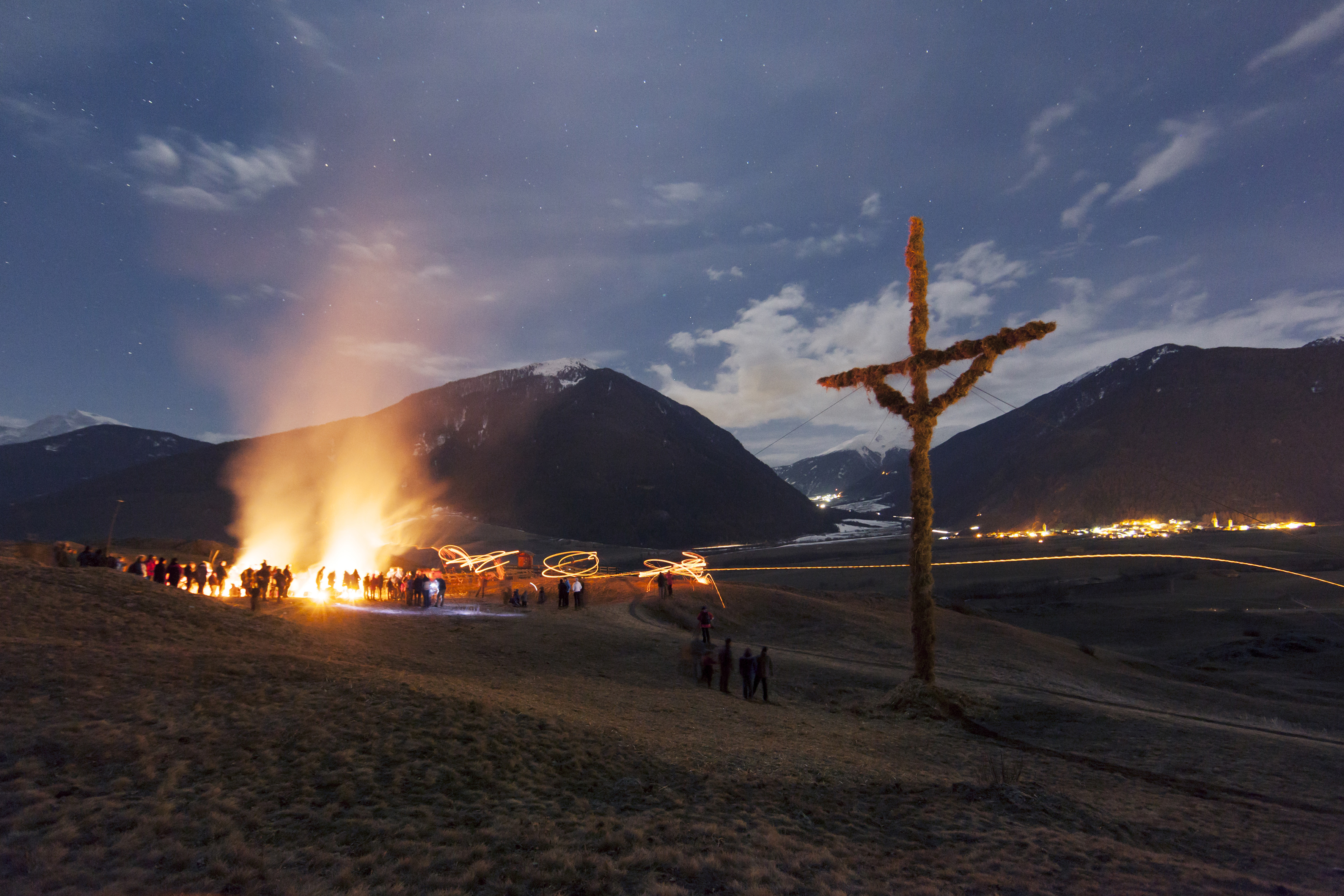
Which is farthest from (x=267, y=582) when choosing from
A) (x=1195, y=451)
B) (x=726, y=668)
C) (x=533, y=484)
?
(x=1195, y=451)

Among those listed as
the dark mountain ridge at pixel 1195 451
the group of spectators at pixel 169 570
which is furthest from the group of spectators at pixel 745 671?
the dark mountain ridge at pixel 1195 451

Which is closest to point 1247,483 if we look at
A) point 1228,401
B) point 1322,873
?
point 1228,401

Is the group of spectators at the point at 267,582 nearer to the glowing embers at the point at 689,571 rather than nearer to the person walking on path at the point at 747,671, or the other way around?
the glowing embers at the point at 689,571

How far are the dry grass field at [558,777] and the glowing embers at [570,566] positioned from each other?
69.4ft

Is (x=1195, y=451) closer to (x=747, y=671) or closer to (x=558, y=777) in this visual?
(x=747, y=671)

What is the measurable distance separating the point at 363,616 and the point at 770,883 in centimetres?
2181

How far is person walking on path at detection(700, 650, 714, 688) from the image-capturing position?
1828 cm

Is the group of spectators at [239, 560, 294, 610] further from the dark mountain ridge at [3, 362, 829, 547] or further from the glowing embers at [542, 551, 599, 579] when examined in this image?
the dark mountain ridge at [3, 362, 829, 547]

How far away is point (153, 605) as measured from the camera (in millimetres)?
16078

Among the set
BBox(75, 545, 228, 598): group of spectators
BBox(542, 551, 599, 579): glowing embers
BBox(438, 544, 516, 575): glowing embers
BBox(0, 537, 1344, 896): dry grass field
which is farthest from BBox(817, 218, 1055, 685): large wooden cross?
BBox(438, 544, 516, 575): glowing embers

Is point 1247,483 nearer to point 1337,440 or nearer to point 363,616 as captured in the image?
point 1337,440

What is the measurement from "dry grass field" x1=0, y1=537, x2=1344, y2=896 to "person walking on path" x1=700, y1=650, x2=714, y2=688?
0.43 metres

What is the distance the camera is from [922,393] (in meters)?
17.4

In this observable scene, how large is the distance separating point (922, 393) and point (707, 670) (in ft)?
31.9
